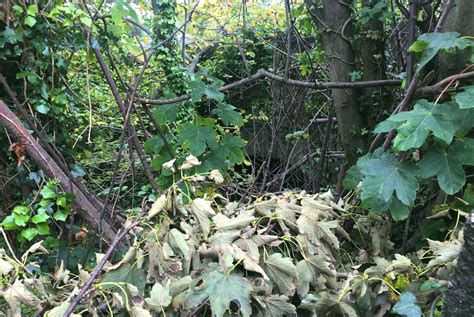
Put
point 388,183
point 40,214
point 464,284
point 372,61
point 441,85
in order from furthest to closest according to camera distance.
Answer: point 372,61, point 40,214, point 441,85, point 388,183, point 464,284

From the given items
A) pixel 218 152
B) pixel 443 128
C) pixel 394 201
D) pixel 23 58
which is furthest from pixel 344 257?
pixel 23 58

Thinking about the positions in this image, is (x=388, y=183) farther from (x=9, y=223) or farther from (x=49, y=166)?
(x=9, y=223)

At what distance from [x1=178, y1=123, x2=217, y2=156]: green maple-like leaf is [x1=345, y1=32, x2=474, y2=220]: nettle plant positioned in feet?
2.45

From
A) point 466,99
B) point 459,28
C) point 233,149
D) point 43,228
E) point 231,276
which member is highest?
point 459,28

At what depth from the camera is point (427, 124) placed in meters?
1.17

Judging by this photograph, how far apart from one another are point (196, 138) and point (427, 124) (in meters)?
0.99

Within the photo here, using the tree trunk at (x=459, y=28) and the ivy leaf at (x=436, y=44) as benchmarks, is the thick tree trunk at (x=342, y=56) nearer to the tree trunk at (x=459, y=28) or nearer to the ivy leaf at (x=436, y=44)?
the tree trunk at (x=459, y=28)

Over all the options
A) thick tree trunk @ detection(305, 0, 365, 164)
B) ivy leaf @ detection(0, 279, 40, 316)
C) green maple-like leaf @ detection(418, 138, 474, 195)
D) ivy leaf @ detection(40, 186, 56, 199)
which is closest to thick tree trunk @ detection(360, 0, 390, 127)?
thick tree trunk @ detection(305, 0, 365, 164)

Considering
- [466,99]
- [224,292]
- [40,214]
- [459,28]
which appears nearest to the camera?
[224,292]

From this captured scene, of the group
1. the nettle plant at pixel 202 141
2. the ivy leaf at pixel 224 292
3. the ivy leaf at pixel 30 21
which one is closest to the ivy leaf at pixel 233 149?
the nettle plant at pixel 202 141

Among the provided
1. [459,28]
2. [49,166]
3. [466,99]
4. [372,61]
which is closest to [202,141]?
[49,166]

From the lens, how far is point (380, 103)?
7.67ft

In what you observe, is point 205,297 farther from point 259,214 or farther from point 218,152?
point 218,152

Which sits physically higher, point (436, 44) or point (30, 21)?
point (30, 21)
